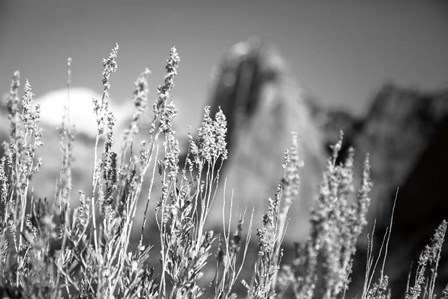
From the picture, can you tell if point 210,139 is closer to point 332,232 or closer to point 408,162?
point 332,232

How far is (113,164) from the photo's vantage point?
194cm

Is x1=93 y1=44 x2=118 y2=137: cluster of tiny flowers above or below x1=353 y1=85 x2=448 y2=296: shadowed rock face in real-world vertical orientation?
below

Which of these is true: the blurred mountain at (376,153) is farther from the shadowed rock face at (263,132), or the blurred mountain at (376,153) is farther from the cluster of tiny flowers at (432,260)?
the cluster of tiny flowers at (432,260)

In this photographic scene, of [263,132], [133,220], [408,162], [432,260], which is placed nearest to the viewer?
[133,220]

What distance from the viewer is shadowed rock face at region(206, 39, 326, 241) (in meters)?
22.2

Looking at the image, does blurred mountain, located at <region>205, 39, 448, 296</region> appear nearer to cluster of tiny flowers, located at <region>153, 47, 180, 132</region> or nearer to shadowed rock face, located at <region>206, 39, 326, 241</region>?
shadowed rock face, located at <region>206, 39, 326, 241</region>

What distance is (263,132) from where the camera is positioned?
87.7ft

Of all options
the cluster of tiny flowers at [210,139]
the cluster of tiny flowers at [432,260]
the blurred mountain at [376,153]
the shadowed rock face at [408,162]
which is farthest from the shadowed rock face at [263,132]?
the cluster of tiny flowers at [210,139]

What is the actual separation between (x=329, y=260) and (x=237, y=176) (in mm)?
22770

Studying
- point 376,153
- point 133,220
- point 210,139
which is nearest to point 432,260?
point 210,139

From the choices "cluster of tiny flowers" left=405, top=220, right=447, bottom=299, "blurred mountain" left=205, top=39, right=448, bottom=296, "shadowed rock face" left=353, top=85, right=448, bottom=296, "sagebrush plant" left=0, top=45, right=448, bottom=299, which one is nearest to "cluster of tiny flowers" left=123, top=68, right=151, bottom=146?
"sagebrush plant" left=0, top=45, right=448, bottom=299

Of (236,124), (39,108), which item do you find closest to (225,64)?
(236,124)

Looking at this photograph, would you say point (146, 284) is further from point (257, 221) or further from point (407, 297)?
point (257, 221)

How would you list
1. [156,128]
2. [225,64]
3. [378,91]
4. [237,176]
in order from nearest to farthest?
[156,128], [237,176], [378,91], [225,64]
